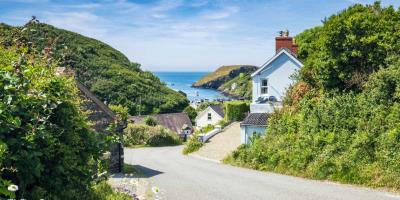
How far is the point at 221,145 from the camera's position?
37031 millimetres

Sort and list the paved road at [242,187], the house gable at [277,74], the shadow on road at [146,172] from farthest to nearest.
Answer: the house gable at [277,74]
the shadow on road at [146,172]
the paved road at [242,187]

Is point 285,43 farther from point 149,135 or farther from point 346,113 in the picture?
point 149,135

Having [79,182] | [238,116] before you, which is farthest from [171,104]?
[79,182]

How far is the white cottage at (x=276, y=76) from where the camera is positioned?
112ft

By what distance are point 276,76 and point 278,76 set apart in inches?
6.3

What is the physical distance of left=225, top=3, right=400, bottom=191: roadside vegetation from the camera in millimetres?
18359

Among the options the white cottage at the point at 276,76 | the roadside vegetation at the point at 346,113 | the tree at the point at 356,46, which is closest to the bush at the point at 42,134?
the roadside vegetation at the point at 346,113

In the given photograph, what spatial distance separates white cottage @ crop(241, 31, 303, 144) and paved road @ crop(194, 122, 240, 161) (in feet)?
12.5

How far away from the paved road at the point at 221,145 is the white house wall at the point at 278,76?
437cm

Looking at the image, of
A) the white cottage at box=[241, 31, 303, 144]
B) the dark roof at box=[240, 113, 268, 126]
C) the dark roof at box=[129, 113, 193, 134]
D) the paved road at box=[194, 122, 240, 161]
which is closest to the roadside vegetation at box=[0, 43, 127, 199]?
the dark roof at box=[240, 113, 268, 126]

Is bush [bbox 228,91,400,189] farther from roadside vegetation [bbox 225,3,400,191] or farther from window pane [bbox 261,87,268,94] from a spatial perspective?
window pane [bbox 261,87,268,94]

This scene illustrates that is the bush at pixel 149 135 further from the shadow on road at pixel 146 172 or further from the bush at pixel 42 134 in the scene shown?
the bush at pixel 42 134

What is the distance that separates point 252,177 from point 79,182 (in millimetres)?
15064

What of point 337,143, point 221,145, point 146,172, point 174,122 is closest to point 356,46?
point 337,143
